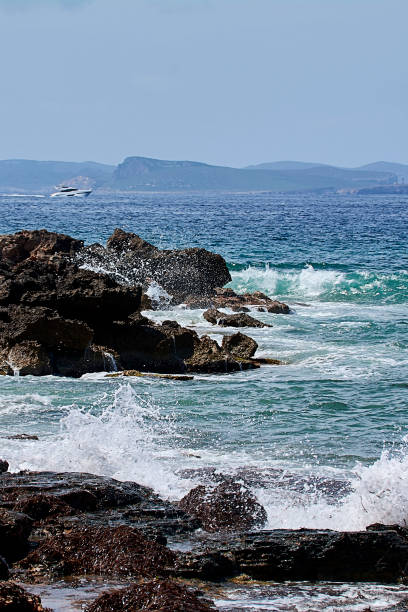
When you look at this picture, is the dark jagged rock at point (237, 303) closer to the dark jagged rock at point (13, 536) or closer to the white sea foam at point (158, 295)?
the white sea foam at point (158, 295)

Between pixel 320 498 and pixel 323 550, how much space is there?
2404 millimetres

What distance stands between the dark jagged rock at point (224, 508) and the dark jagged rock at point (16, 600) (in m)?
2.95

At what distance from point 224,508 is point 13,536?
7.60ft

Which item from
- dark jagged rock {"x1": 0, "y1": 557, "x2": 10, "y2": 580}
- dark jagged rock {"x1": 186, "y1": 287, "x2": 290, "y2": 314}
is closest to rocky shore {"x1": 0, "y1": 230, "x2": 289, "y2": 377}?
dark jagged rock {"x1": 186, "y1": 287, "x2": 290, "y2": 314}

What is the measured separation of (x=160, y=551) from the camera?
666 cm

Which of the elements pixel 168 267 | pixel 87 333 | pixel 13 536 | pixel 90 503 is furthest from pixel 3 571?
pixel 168 267

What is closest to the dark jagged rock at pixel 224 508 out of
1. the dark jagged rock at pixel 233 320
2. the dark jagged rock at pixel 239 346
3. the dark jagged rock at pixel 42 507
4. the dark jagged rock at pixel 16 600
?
the dark jagged rock at pixel 42 507

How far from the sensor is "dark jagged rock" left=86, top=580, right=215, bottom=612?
533 centimetres

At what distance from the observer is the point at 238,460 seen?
35.7 ft

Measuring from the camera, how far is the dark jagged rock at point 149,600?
5332mm

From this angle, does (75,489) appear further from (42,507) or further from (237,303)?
(237,303)

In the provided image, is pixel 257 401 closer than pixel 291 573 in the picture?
No

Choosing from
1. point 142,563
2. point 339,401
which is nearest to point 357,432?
point 339,401

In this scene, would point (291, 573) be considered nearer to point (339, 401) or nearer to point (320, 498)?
point (320, 498)
